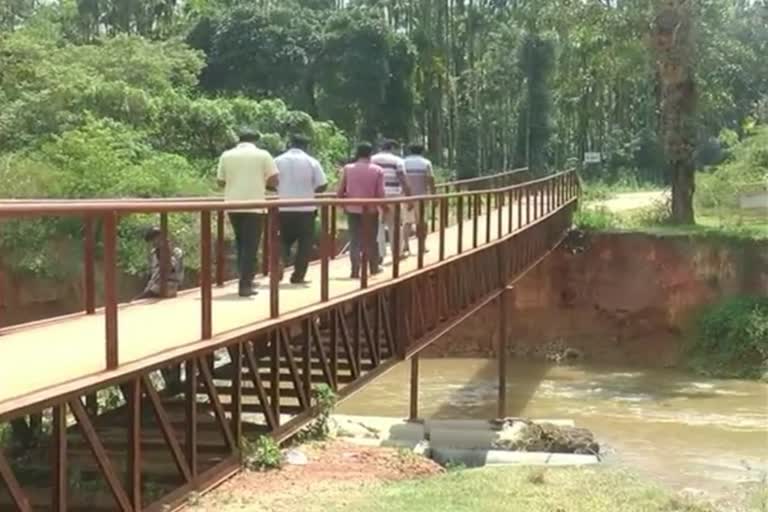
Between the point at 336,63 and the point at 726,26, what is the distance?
20.2 meters

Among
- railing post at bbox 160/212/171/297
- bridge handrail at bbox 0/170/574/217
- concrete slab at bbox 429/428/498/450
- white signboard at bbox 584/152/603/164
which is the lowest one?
concrete slab at bbox 429/428/498/450

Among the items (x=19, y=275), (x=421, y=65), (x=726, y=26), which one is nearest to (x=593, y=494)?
(x=19, y=275)

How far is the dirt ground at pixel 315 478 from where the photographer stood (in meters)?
10.8

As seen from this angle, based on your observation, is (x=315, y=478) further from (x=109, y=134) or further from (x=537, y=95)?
(x=537, y=95)

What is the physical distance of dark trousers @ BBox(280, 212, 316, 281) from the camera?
12758mm

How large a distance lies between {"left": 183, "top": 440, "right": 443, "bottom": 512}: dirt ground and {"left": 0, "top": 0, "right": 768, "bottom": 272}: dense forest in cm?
1405

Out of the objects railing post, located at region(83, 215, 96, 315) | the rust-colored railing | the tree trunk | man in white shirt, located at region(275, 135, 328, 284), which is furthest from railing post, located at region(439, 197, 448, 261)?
the tree trunk

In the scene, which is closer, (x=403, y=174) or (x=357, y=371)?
(x=357, y=371)

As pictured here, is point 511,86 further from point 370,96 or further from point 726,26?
point 726,26

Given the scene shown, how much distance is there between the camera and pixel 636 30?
34.2m

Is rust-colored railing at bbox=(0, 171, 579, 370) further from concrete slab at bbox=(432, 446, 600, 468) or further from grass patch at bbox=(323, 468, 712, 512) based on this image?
concrete slab at bbox=(432, 446, 600, 468)

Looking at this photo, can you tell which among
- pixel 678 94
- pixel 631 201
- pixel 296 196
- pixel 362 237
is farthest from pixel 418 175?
pixel 631 201

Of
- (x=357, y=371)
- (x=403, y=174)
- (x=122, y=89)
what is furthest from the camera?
(x=122, y=89)

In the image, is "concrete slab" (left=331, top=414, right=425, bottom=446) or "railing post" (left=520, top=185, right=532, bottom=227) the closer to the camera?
"concrete slab" (left=331, top=414, right=425, bottom=446)
